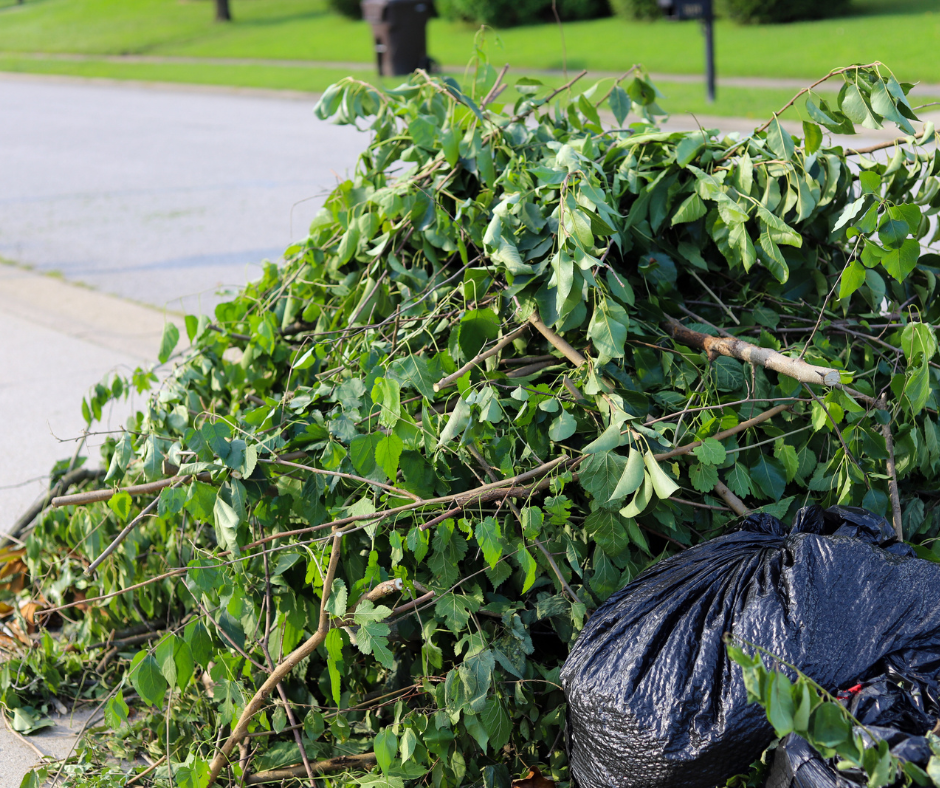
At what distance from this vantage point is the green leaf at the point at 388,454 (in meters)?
1.91

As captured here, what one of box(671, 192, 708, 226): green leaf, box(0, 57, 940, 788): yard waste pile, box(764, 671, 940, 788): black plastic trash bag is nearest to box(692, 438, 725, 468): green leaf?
box(0, 57, 940, 788): yard waste pile

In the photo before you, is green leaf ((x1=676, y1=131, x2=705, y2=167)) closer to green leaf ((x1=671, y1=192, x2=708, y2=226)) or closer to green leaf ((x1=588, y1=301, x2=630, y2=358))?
green leaf ((x1=671, y1=192, x2=708, y2=226))

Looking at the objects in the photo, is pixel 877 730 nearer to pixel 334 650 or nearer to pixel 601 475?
pixel 601 475

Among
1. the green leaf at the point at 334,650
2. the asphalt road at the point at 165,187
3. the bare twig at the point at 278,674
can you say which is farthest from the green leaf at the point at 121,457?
the asphalt road at the point at 165,187

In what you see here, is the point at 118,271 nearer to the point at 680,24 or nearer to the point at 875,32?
the point at 875,32

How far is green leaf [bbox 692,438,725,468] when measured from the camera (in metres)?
1.93

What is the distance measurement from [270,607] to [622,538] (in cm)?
87

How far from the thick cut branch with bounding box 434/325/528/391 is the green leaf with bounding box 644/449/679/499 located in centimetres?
49

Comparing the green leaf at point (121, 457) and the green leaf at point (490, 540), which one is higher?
the green leaf at point (121, 457)

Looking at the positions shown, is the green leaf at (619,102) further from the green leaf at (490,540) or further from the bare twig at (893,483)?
the green leaf at (490,540)

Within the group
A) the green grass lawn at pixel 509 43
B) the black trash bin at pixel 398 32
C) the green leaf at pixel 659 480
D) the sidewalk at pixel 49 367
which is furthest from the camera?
the black trash bin at pixel 398 32

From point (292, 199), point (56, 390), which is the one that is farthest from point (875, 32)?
point (56, 390)

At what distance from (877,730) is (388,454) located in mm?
1013

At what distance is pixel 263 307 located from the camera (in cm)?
303
